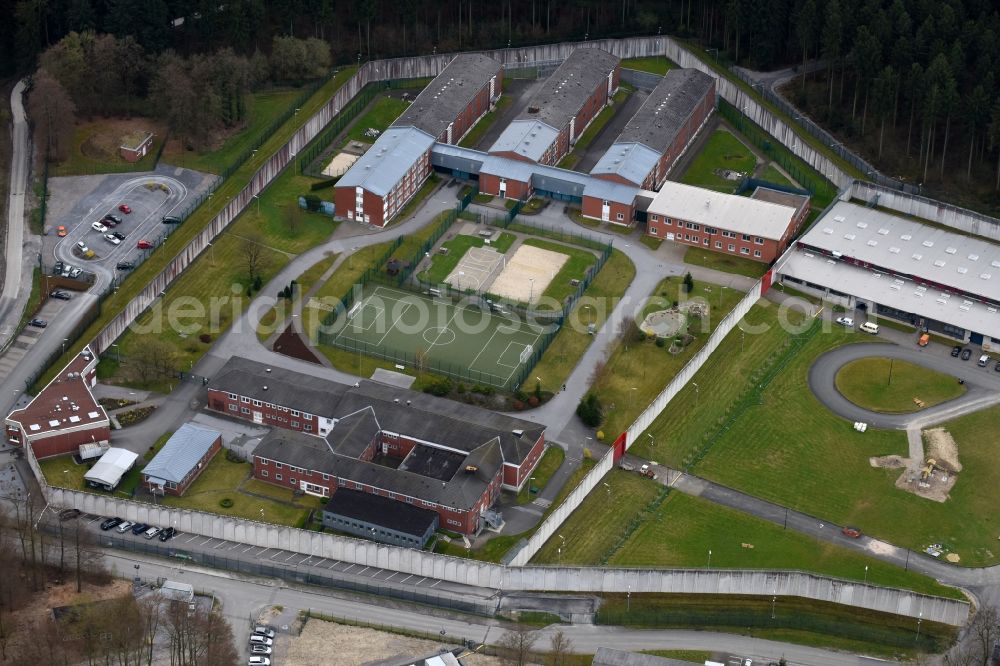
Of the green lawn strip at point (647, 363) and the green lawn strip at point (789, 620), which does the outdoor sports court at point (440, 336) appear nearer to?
the green lawn strip at point (647, 363)

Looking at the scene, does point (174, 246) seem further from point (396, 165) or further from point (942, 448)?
point (942, 448)

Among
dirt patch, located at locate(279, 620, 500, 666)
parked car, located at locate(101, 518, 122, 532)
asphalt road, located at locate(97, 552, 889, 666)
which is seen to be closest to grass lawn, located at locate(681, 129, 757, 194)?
asphalt road, located at locate(97, 552, 889, 666)

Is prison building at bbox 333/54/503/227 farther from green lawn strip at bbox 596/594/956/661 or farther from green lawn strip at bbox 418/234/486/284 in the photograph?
green lawn strip at bbox 596/594/956/661

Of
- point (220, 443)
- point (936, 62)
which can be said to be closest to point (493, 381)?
point (220, 443)

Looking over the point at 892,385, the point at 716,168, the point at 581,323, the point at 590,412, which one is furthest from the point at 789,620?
the point at 716,168

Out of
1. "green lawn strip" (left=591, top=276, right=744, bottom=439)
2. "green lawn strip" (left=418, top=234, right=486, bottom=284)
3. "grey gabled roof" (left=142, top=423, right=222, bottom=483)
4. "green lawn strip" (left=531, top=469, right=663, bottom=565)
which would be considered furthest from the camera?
"green lawn strip" (left=418, top=234, right=486, bottom=284)

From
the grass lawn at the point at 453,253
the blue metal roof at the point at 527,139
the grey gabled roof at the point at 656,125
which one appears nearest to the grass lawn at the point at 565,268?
the grass lawn at the point at 453,253
